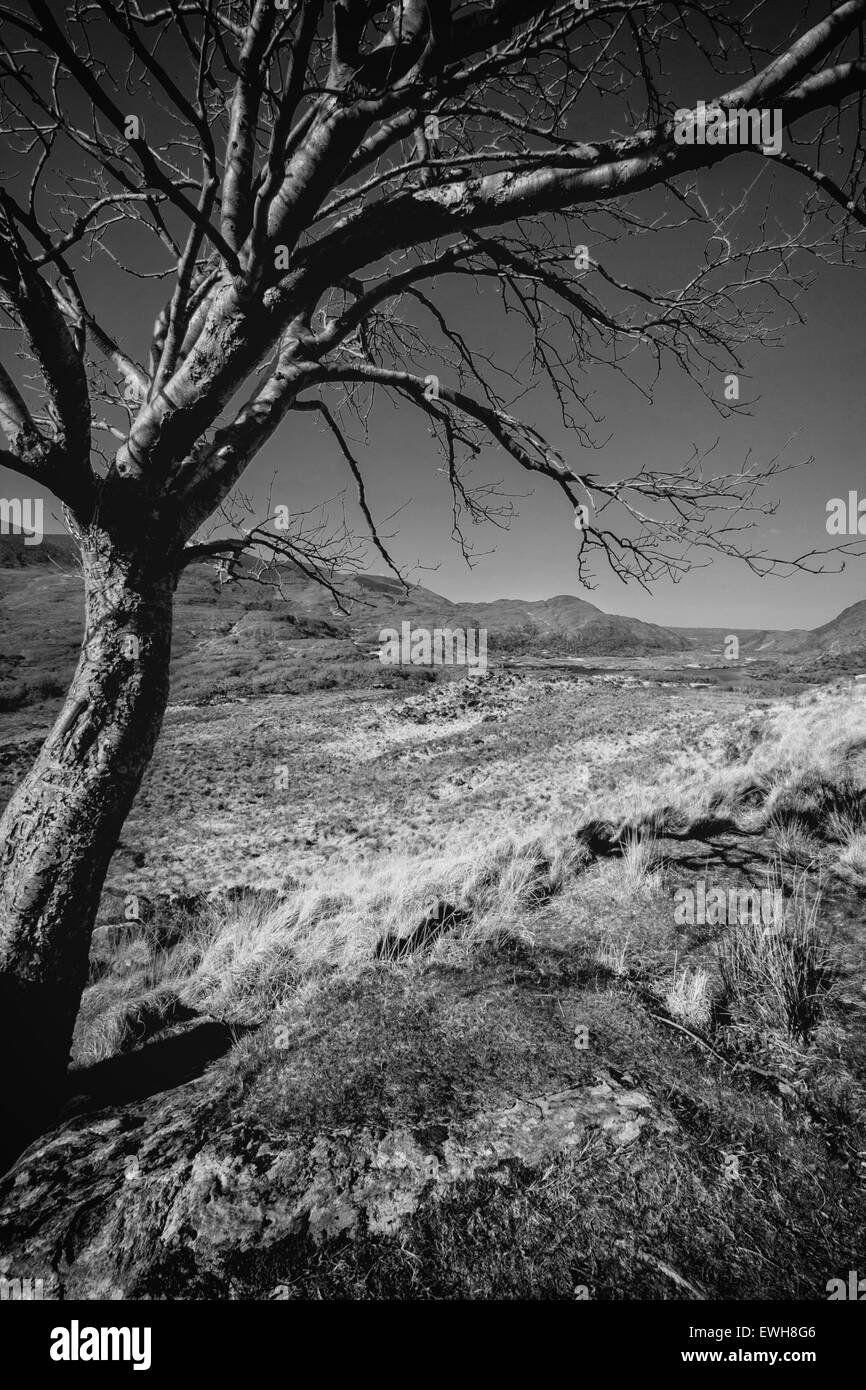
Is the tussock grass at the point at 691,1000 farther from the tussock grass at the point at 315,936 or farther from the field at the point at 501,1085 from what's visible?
the tussock grass at the point at 315,936

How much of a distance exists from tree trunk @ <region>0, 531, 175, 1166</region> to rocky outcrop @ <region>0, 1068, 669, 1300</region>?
32.3 inches

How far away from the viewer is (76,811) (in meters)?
2.90

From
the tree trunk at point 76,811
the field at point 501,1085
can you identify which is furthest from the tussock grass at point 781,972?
the tree trunk at point 76,811

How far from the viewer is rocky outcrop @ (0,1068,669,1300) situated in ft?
5.45

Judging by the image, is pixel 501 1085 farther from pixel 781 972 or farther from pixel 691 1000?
pixel 781 972

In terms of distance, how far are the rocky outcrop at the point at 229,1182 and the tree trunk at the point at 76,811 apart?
2.70ft

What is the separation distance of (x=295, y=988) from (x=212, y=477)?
3.13m

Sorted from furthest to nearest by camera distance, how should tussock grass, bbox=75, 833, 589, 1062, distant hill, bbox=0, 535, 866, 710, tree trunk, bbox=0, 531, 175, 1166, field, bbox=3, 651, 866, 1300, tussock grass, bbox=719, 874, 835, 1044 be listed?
distant hill, bbox=0, 535, 866, 710 < tussock grass, bbox=75, 833, 589, 1062 < tree trunk, bbox=0, 531, 175, 1166 < tussock grass, bbox=719, 874, 835, 1044 < field, bbox=3, 651, 866, 1300

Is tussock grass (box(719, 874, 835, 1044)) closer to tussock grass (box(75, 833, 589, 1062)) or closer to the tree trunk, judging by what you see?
tussock grass (box(75, 833, 589, 1062))

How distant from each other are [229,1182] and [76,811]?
1.95m

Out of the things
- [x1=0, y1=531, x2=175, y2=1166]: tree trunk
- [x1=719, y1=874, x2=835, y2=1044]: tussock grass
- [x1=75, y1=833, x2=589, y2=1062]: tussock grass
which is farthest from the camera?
[x1=75, y1=833, x2=589, y2=1062]: tussock grass

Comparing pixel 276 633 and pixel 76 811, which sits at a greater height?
pixel 276 633

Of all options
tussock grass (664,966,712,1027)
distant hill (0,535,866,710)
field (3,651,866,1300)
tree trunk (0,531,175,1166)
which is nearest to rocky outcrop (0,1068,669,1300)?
field (3,651,866,1300)

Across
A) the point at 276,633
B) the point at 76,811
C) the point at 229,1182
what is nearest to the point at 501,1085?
the point at 229,1182
